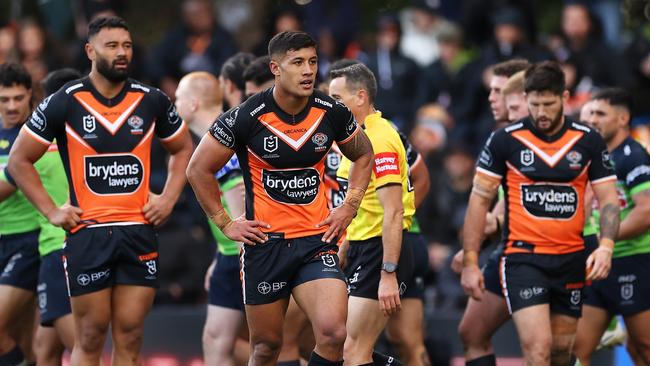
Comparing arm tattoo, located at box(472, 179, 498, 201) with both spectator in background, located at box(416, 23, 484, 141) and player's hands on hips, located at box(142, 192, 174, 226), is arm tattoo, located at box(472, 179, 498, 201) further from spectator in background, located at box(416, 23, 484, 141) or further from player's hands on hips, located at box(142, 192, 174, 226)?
spectator in background, located at box(416, 23, 484, 141)

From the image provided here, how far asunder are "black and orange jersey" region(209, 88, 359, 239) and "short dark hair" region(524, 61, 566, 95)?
1.81 meters

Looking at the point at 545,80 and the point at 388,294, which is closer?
the point at 388,294

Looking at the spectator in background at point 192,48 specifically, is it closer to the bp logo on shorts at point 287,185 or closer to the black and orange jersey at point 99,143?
the black and orange jersey at point 99,143

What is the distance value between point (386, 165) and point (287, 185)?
3.27 ft

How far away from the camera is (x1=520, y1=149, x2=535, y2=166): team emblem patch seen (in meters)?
10.9

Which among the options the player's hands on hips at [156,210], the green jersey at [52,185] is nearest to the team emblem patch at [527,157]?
the player's hands on hips at [156,210]

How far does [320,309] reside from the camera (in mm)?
9469

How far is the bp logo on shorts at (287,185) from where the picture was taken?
383 inches

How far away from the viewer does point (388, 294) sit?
10148 mm

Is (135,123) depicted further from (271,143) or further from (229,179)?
(229,179)

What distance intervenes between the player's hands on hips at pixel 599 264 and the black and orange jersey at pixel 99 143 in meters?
3.50

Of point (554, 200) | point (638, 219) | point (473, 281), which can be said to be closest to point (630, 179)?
point (638, 219)

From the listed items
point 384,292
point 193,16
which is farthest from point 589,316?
point 193,16

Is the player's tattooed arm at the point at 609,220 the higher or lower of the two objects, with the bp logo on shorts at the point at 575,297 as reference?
higher
